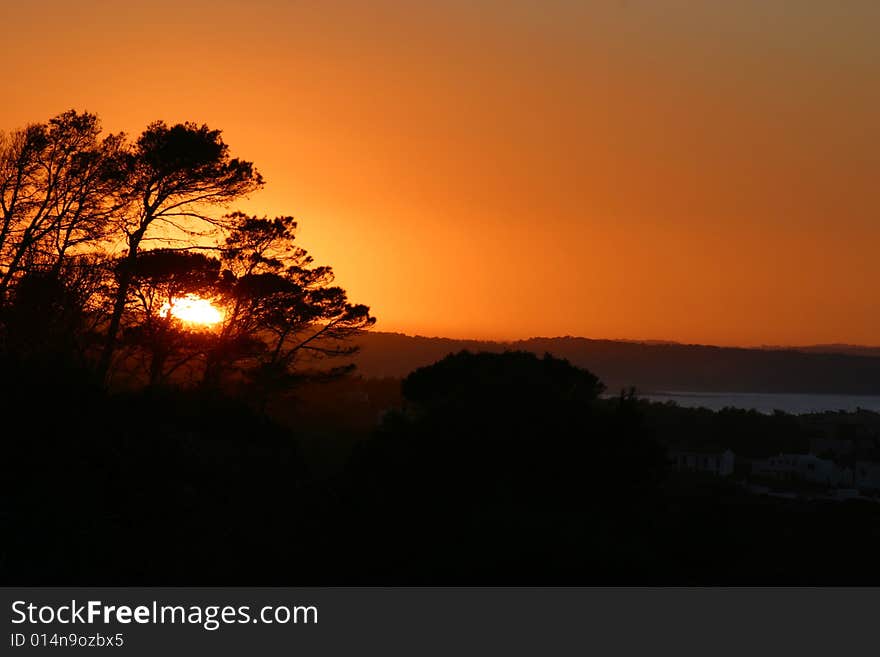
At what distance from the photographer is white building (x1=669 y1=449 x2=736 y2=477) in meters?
83.1

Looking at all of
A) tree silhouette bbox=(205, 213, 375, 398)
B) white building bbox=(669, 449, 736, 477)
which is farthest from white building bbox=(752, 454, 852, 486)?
tree silhouette bbox=(205, 213, 375, 398)

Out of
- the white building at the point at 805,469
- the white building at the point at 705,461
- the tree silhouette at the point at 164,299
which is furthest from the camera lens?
the white building at the point at 805,469

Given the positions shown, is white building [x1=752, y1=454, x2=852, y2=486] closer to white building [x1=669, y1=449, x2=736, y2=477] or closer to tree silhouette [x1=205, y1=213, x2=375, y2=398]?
white building [x1=669, y1=449, x2=736, y2=477]

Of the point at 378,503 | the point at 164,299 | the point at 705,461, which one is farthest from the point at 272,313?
the point at 705,461

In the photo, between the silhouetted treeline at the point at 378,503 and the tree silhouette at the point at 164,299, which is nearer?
the silhouetted treeline at the point at 378,503

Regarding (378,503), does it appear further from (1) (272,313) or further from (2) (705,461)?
(2) (705,461)

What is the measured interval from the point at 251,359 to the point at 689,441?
48.0m

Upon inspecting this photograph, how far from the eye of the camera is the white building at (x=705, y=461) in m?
83.1

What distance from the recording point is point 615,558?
20.9m

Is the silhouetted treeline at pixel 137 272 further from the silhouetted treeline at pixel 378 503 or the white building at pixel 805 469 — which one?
the white building at pixel 805 469

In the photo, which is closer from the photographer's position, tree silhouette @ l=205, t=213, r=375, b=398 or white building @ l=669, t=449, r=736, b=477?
tree silhouette @ l=205, t=213, r=375, b=398

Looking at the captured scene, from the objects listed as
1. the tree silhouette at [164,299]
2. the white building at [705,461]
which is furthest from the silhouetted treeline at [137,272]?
the white building at [705,461]

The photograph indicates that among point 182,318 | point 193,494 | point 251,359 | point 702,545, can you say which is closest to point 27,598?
point 193,494

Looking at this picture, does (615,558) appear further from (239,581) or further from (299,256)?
(299,256)
